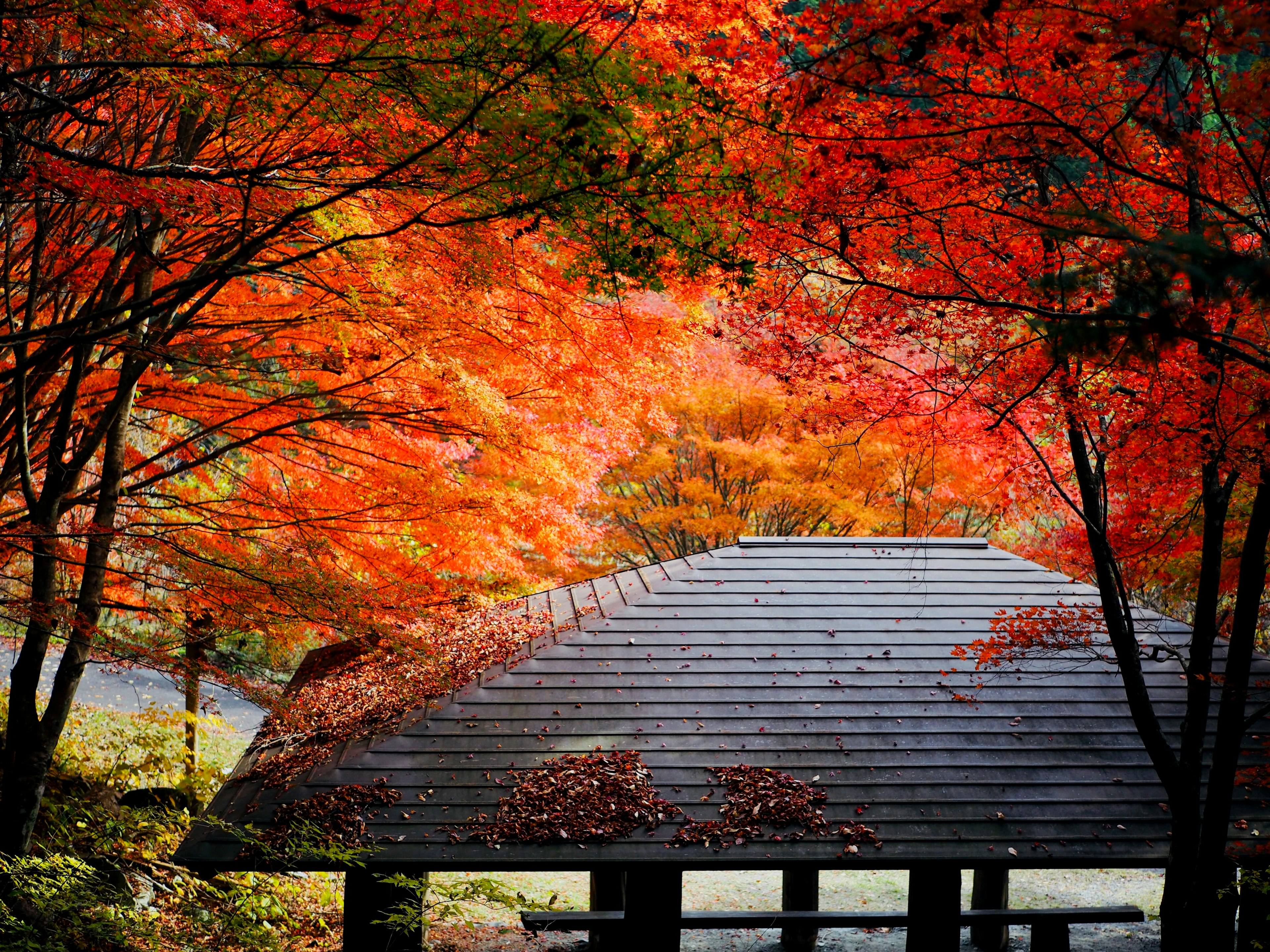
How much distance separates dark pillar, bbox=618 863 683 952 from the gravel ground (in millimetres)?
2914

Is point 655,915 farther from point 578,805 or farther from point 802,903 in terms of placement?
point 802,903

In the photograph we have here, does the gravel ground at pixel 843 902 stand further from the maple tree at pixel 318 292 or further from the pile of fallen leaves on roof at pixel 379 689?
the maple tree at pixel 318 292

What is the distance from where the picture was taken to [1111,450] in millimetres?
5340

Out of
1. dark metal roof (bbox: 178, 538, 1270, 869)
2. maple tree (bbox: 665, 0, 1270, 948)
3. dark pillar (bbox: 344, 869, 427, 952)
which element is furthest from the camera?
dark pillar (bbox: 344, 869, 427, 952)

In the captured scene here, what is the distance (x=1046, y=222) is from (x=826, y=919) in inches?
226

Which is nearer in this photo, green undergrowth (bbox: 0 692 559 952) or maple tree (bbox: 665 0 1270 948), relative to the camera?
maple tree (bbox: 665 0 1270 948)

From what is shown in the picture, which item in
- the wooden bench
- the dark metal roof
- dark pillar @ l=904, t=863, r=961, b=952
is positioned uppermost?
the dark metal roof

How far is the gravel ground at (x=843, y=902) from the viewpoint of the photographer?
8.95 meters

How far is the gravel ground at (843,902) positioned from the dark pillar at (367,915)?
2.88m

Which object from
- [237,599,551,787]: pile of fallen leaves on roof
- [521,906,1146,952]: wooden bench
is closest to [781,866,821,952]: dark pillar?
[521,906,1146,952]: wooden bench

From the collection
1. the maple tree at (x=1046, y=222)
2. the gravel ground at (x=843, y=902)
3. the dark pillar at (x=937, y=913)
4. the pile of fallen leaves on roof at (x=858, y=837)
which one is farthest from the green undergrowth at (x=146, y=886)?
the maple tree at (x=1046, y=222)

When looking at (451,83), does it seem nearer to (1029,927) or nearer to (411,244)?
(411,244)

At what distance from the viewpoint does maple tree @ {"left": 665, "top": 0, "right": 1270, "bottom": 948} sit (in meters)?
3.36

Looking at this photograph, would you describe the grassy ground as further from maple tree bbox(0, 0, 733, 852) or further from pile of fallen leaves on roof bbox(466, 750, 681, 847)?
pile of fallen leaves on roof bbox(466, 750, 681, 847)
